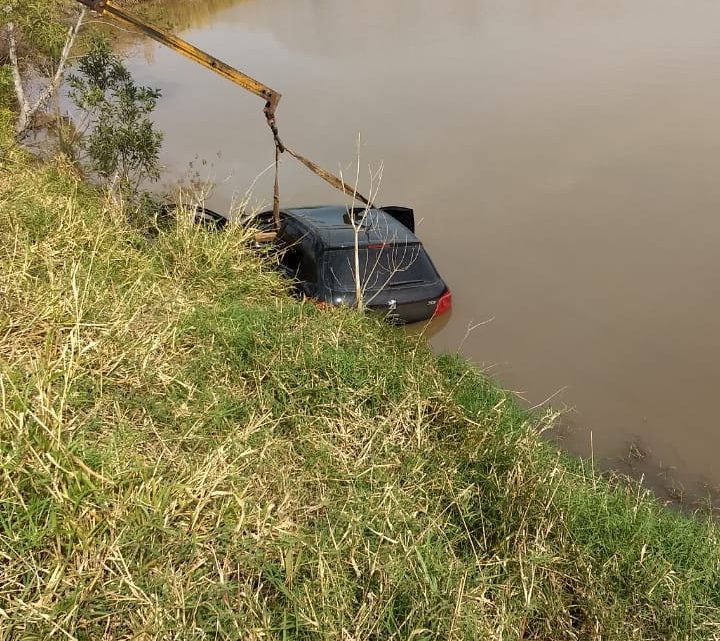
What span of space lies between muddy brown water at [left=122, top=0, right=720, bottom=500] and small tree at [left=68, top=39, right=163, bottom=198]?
6.15 feet

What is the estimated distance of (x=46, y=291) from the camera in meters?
3.90

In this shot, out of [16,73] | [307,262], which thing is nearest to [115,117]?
[307,262]

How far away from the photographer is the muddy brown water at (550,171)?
7.03m

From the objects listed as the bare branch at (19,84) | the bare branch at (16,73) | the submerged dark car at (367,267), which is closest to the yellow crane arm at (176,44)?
the submerged dark car at (367,267)

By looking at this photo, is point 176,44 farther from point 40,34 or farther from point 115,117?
point 40,34

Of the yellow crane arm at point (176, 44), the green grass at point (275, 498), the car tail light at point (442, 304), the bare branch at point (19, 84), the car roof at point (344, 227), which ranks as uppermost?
the yellow crane arm at point (176, 44)

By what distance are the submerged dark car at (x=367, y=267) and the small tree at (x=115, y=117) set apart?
8.71ft

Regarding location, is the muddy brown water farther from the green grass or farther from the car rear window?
the green grass

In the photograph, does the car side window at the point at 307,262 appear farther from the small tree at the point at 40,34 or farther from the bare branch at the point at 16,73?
the bare branch at the point at 16,73

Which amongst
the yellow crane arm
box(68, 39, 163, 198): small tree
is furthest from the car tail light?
box(68, 39, 163, 198): small tree

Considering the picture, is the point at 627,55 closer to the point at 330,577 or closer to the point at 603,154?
the point at 603,154

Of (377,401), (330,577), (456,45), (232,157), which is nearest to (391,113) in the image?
(232,157)

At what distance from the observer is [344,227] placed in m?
6.84

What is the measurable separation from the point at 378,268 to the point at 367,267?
0.44 feet
